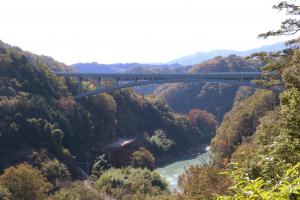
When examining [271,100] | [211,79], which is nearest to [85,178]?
[271,100]

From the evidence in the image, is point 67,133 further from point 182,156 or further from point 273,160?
point 273,160

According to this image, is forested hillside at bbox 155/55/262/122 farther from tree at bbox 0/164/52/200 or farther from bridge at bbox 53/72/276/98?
tree at bbox 0/164/52/200

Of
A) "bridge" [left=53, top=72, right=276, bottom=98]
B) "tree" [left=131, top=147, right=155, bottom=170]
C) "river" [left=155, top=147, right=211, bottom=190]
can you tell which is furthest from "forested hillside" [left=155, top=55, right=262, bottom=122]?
"tree" [left=131, top=147, right=155, bottom=170]

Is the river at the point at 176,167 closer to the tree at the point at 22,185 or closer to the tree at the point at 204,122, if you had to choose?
the tree at the point at 204,122

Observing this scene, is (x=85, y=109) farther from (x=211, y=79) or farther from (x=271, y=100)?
(x=271, y=100)

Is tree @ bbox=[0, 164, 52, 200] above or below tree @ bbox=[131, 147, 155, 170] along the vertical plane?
above

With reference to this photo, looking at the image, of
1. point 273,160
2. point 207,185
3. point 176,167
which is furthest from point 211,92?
point 273,160

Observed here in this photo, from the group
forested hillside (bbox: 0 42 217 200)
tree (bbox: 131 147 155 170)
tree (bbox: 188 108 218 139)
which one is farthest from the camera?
tree (bbox: 188 108 218 139)
